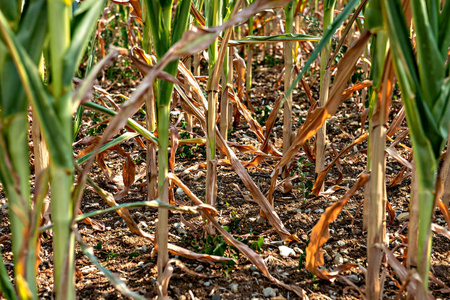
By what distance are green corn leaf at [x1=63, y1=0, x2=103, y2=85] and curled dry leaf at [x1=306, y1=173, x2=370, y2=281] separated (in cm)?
85

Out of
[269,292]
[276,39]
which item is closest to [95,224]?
[269,292]

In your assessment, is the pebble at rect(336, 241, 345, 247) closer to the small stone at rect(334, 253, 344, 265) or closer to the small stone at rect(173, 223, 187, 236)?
the small stone at rect(334, 253, 344, 265)

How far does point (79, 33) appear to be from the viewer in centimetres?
96

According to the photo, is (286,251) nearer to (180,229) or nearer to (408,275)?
(180,229)

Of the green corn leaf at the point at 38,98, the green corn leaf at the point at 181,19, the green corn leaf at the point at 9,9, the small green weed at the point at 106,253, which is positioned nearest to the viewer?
the green corn leaf at the point at 38,98

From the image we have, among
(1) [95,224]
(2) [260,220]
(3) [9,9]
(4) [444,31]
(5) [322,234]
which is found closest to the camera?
(3) [9,9]

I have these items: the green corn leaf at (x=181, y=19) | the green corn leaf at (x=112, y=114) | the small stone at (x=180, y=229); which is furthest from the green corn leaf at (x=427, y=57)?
the small stone at (x=180, y=229)

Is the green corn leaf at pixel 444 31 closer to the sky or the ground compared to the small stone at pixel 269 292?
closer to the sky

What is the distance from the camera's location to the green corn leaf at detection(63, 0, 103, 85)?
0.93 metres

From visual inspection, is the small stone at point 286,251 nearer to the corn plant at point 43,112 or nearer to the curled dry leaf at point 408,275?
the curled dry leaf at point 408,275

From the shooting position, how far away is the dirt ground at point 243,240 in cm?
167

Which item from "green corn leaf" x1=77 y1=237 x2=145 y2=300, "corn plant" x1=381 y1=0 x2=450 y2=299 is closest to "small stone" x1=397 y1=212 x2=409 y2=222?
"corn plant" x1=381 y1=0 x2=450 y2=299

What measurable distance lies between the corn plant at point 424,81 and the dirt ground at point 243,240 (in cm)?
56

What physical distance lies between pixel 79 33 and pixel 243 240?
1203 millimetres
